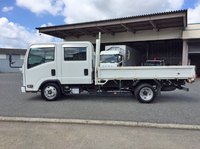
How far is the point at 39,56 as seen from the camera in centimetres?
736

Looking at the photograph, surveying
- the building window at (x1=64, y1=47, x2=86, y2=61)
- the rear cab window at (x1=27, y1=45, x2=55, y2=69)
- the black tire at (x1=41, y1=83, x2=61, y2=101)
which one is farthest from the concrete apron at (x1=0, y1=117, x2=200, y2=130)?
the building window at (x1=64, y1=47, x2=86, y2=61)

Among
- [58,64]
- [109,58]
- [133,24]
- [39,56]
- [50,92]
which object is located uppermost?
[133,24]

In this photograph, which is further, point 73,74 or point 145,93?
point 73,74

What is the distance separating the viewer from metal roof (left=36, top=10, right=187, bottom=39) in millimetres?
17109

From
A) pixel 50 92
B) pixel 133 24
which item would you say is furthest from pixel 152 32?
pixel 50 92

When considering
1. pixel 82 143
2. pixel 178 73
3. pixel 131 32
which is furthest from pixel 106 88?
pixel 131 32

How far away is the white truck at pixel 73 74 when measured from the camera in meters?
7.12

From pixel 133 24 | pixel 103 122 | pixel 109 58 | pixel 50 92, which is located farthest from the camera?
pixel 133 24

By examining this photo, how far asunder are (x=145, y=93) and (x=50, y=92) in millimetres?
4114

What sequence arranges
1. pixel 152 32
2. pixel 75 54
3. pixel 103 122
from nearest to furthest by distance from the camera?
pixel 103 122 → pixel 75 54 → pixel 152 32

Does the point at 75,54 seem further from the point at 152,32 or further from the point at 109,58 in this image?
the point at 152,32

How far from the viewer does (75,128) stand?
173 inches

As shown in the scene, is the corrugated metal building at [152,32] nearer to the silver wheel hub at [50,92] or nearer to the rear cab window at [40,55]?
the rear cab window at [40,55]

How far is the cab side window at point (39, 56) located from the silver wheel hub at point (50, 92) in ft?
3.81
